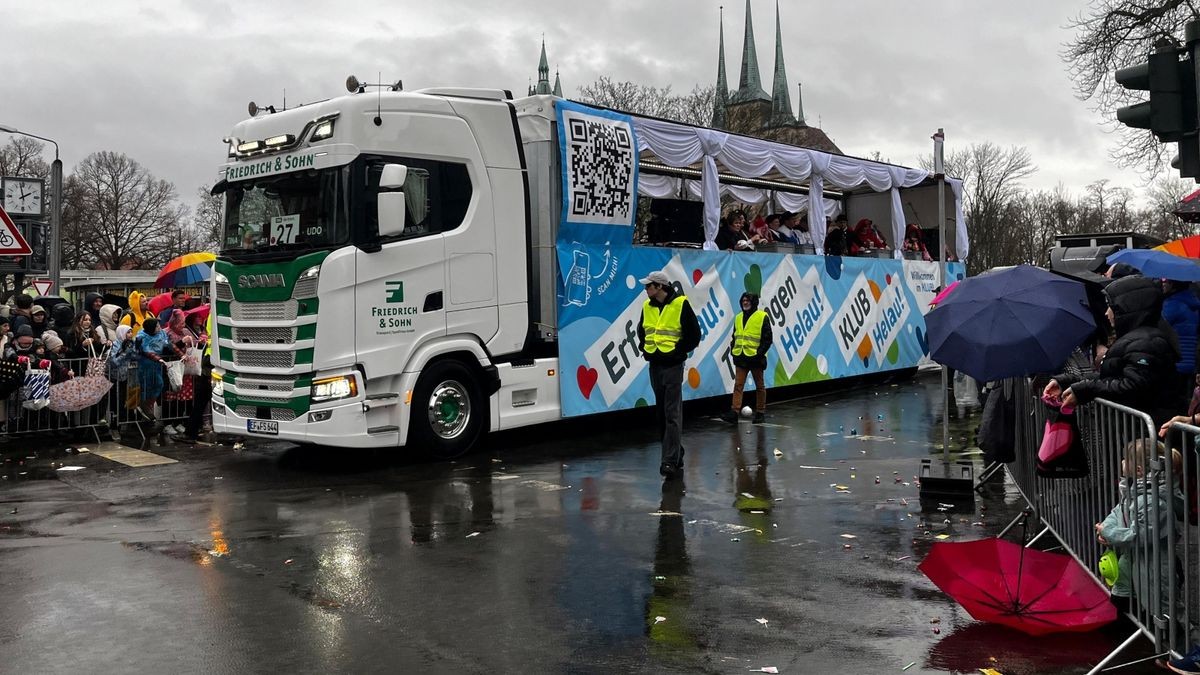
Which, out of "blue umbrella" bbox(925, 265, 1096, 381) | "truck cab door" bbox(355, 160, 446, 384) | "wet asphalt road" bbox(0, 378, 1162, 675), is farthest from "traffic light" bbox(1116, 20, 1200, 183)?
"truck cab door" bbox(355, 160, 446, 384)

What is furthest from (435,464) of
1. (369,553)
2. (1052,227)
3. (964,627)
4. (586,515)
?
(1052,227)

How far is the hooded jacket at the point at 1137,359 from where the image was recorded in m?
5.36

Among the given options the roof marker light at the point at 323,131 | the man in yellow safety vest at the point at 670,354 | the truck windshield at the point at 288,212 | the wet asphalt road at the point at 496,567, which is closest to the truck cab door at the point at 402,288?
the truck windshield at the point at 288,212

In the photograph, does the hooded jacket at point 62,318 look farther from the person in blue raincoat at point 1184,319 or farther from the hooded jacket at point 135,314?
the person in blue raincoat at point 1184,319

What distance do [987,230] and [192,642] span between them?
65.4 metres

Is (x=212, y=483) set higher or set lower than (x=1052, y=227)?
lower

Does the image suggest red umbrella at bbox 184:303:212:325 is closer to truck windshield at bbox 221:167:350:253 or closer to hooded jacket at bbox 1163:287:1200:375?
truck windshield at bbox 221:167:350:253

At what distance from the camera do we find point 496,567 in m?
6.58

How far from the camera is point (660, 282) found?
999 cm

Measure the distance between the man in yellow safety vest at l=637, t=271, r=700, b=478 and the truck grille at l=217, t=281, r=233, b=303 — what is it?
14.1 ft

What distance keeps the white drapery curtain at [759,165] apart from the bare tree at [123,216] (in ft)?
189

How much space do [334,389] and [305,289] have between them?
1002 mm

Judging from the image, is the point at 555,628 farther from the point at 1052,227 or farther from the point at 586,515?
the point at 1052,227

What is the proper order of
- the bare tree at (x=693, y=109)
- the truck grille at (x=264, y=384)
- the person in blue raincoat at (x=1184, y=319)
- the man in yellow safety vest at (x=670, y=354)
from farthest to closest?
the bare tree at (x=693, y=109), the truck grille at (x=264, y=384), the man in yellow safety vest at (x=670, y=354), the person in blue raincoat at (x=1184, y=319)
